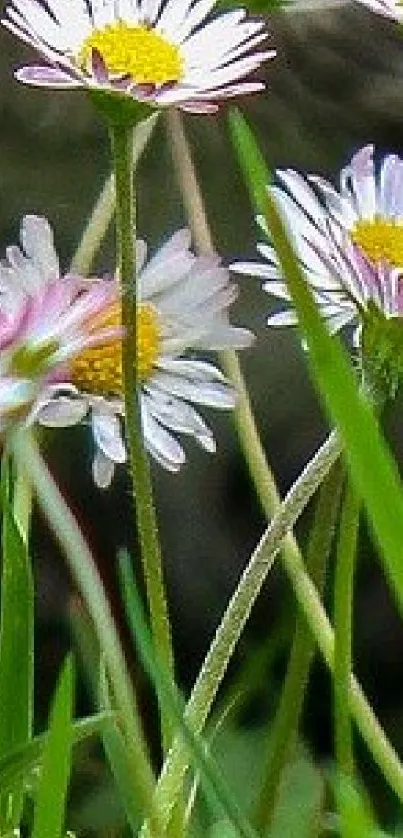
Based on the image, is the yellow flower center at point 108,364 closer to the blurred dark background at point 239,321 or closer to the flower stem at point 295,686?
the flower stem at point 295,686

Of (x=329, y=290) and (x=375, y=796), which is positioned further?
(x=375, y=796)

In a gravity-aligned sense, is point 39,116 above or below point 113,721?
above

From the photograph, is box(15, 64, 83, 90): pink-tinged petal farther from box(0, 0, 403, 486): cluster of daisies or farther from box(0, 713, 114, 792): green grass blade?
box(0, 713, 114, 792): green grass blade

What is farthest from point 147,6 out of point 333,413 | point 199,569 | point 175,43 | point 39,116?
point 199,569

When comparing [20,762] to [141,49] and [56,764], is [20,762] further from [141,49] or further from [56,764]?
[141,49]

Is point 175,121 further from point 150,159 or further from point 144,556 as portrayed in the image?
point 144,556

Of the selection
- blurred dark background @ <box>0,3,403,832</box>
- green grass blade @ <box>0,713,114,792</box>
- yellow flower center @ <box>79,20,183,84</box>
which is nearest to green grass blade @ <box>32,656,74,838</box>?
green grass blade @ <box>0,713,114,792</box>
